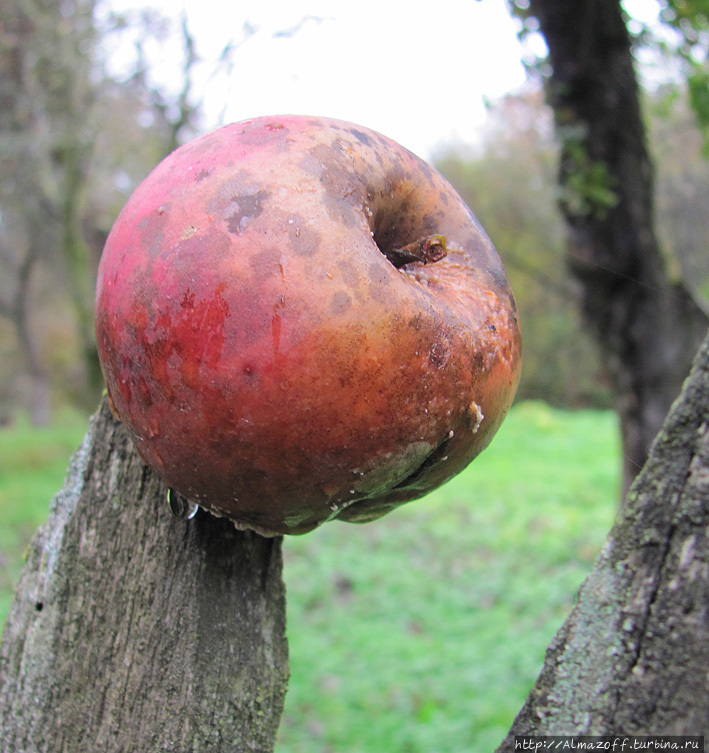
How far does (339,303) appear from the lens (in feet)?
2.90

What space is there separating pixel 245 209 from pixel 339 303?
19cm

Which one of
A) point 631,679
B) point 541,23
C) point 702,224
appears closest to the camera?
point 631,679

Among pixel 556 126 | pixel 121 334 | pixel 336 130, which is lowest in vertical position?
pixel 121 334

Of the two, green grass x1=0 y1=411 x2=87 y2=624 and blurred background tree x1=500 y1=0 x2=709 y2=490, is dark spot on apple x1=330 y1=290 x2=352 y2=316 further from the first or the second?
green grass x1=0 y1=411 x2=87 y2=624

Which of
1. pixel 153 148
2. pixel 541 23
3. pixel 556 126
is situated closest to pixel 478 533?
pixel 556 126

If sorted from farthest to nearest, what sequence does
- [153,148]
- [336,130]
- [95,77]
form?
[153,148] → [95,77] → [336,130]

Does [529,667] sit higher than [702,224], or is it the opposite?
[702,224]

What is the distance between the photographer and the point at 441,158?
14.1 m

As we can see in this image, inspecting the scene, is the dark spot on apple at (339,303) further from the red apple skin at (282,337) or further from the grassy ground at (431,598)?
the grassy ground at (431,598)

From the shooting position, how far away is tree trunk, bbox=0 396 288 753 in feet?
3.80

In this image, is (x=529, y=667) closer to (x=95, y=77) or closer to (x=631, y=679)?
(x=631, y=679)

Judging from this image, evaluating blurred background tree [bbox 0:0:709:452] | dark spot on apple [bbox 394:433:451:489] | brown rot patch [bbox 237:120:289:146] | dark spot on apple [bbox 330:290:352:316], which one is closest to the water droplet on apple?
dark spot on apple [bbox 394:433:451:489]

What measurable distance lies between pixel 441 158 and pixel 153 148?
7581mm

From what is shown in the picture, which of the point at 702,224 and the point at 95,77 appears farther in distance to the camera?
the point at 702,224
